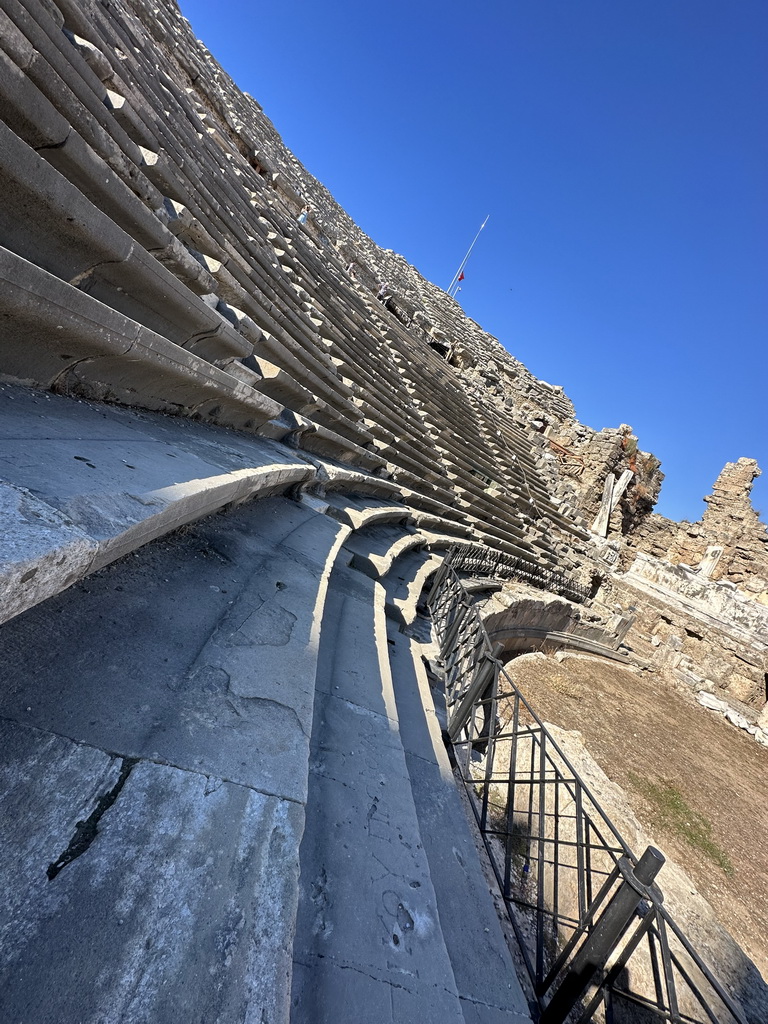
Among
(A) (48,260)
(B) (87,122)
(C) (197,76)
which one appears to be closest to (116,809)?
(A) (48,260)

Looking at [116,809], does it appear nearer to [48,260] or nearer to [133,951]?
[133,951]

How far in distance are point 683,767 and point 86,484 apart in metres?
11.0

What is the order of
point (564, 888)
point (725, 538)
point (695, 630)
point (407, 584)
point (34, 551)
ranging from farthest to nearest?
point (725, 538), point (695, 630), point (407, 584), point (564, 888), point (34, 551)

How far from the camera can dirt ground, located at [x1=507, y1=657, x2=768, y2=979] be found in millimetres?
5633

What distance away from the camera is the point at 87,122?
2631mm

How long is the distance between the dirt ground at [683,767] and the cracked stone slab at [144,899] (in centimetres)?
Answer: 636

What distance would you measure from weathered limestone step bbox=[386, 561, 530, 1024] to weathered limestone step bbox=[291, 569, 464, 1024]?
0.50 meters

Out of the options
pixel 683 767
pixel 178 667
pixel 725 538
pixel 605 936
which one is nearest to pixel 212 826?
pixel 178 667

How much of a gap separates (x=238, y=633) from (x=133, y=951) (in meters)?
1.26

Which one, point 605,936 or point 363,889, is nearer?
point 363,889

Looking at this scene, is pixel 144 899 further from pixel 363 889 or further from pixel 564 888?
pixel 564 888

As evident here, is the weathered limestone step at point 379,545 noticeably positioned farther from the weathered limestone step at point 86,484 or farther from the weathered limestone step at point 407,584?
the weathered limestone step at point 86,484

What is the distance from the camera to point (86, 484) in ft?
5.14

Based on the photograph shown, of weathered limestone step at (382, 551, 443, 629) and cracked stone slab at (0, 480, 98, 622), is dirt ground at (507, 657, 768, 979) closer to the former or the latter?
weathered limestone step at (382, 551, 443, 629)
